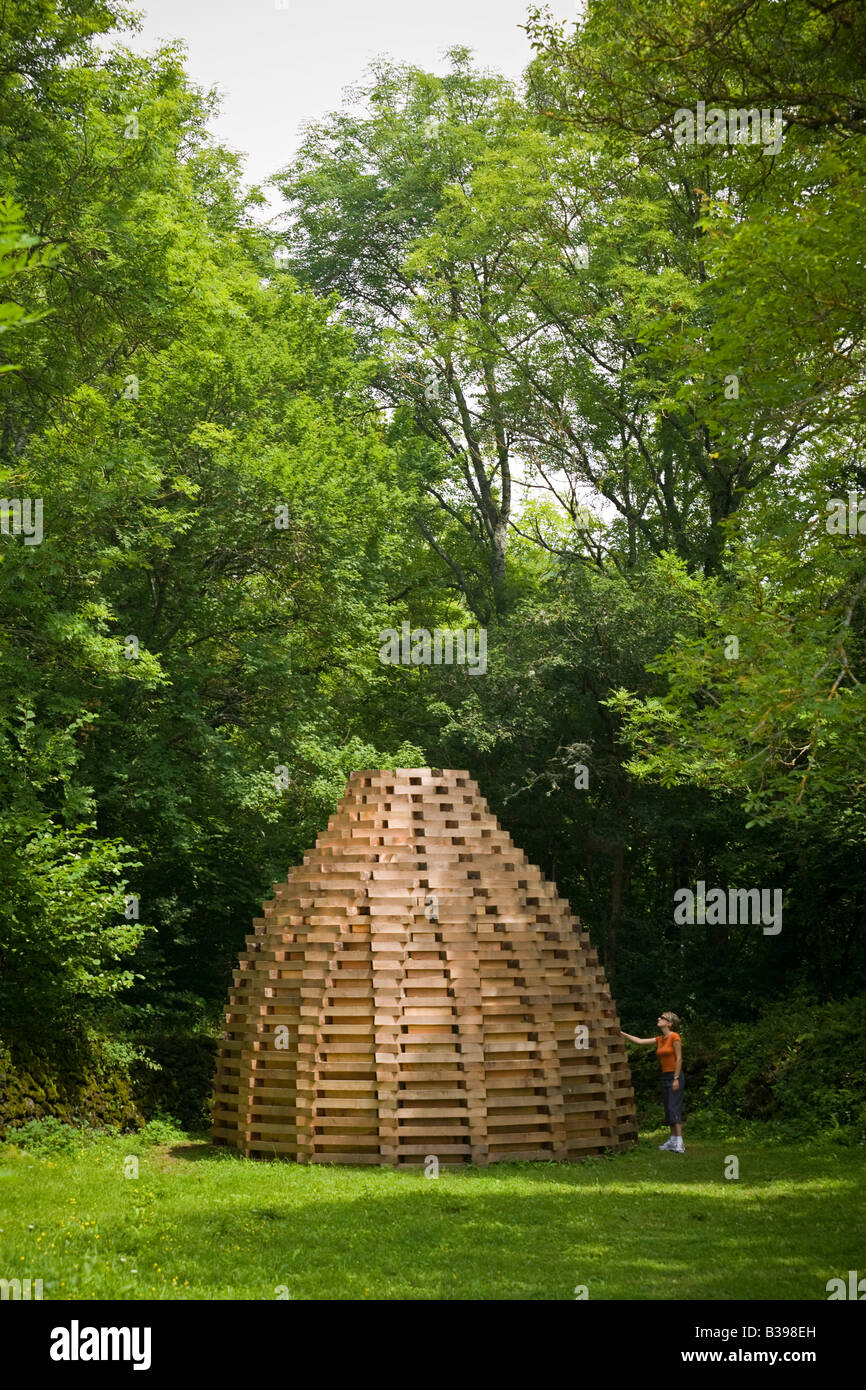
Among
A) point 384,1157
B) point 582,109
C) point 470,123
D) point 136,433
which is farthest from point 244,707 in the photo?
point 470,123

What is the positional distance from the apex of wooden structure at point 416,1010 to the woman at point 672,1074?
59 centimetres

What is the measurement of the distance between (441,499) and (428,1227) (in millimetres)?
26389

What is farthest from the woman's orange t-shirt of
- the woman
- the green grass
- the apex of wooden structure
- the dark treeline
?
the dark treeline

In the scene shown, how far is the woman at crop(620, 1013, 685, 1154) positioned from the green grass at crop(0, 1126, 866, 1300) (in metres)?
0.36

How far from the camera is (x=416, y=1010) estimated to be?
14.4 m

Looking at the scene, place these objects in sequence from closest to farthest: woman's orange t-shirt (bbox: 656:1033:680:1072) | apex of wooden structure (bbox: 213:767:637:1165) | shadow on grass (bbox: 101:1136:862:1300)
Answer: shadow on grass (bbox: 101:1136:862:1300)
apex of wooden structure (bbox: 213:767:637:1165)
woman's orange t-shirt (bbox: 656:1033:680:1072)

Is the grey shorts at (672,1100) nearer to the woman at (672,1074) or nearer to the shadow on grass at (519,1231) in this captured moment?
the woman at (672,1074)

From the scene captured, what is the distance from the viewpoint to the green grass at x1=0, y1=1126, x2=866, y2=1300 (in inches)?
344

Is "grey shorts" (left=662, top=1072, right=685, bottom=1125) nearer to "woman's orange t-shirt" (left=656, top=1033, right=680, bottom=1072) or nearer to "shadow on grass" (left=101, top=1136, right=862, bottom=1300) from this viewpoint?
"woman's orange t-shirt" (left=656, top=1033, right=680, bottom=1072)

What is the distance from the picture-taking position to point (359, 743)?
76.4ft

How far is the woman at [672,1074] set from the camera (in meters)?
15.5

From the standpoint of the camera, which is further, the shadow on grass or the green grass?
the shadow on grass

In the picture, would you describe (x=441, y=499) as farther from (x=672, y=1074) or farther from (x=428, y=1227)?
(x=428, y=1227)

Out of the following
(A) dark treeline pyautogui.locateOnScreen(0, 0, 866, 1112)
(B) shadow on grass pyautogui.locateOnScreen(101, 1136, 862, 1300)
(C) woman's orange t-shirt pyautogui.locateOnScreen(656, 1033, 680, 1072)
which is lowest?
(B) shadow on grass pyautogui.locateOnScreen(101, 1136, 862, 1300)
